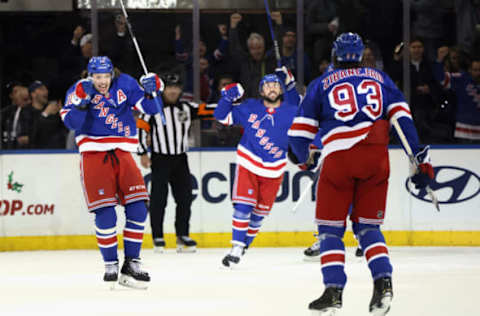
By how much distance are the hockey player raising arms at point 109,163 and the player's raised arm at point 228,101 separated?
4.39 ft

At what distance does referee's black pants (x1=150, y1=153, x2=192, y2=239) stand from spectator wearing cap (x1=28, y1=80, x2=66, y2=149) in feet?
3.33

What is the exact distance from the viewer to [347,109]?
177 inches

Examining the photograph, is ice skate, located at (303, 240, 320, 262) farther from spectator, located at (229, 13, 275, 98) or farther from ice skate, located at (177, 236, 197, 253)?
spectator, located at (229, 13, 275, 98)

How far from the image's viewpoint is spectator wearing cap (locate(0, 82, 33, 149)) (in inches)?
343

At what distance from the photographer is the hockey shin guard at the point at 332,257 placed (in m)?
4.49

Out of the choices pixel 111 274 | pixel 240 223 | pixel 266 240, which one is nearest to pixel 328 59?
pixel 266 240

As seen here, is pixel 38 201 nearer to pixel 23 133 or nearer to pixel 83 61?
pixel 23 133

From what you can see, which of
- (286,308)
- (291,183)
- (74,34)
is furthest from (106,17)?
(286,308)

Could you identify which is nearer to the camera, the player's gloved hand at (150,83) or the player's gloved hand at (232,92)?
the player's gloved hand at (150,83)

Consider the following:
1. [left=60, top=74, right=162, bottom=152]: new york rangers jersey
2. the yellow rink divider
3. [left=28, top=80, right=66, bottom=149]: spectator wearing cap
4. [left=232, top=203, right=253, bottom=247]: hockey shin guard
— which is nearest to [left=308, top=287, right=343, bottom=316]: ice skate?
[left=60, top=74, right=162, bottom=152]: new york rangers jersey

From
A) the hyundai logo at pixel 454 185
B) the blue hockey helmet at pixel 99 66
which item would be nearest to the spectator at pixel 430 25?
the hyundai logo at pixel 454 185

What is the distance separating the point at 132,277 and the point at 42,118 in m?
3.32

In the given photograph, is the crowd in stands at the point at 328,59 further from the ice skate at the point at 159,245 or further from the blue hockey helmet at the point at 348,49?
the blue hockey helmet at the point at 348,49

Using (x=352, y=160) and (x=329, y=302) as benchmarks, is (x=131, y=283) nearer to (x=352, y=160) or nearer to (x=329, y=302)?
(x=329, y=302)
